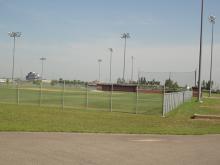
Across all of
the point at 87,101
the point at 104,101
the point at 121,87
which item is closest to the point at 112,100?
the point at 104,101

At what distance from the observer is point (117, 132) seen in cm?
1602

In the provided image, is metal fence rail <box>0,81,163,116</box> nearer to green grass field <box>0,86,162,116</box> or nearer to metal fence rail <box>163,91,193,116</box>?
green grass field <box>0,86,162,116</box>

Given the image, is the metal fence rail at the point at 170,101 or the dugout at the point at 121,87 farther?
the dugout at the point at 121,87

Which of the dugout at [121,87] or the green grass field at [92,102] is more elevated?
the dugout at [121,87]

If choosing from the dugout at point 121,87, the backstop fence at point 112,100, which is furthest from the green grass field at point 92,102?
the dugout at point 121,87

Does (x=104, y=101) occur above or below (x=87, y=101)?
below

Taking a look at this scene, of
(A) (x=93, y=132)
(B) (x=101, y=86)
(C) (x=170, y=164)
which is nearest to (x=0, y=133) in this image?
(A) (x=93, y=132)

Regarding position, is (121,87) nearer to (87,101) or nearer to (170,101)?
(87,101)

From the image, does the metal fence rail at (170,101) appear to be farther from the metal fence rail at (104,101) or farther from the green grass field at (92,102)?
the green grass field at (92,102)

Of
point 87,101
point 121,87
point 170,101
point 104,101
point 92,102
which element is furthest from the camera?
point 121,87

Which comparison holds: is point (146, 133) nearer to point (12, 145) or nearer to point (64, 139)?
point (64, 139)

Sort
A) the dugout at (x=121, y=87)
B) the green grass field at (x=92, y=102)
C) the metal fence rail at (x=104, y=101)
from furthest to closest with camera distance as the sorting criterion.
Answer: the dugout at (x=121, y=87)
the green grass field at (x=92, y=102)
the metal fence rail at (x=104, y=101)

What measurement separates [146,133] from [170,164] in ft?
22.1

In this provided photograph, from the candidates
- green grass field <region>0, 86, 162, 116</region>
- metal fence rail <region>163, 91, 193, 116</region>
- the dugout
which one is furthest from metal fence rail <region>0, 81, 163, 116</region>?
the dugout
